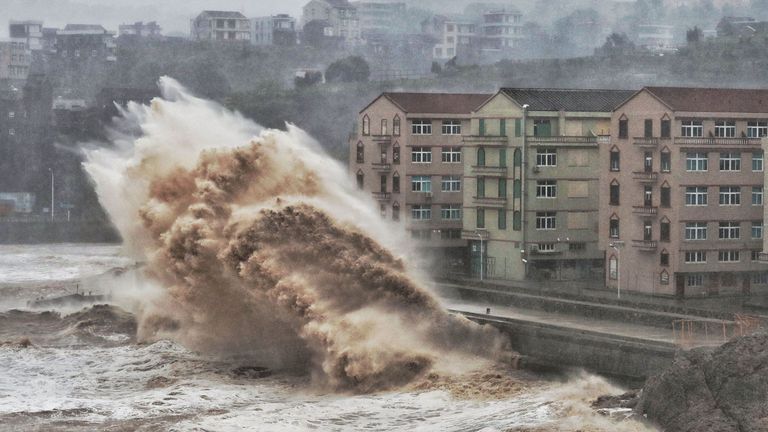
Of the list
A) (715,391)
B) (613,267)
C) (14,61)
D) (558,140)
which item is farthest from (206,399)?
(14,61)

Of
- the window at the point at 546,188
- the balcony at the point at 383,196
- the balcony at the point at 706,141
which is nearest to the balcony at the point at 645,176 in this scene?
the balcony at the point at 706,141

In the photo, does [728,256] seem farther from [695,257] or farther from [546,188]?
[546,188]

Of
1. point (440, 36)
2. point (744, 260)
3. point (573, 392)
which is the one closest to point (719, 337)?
point (573, 392)

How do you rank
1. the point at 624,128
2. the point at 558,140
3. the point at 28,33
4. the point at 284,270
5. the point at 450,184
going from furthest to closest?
the point at 28,33
the point at 450,184
the point at 558,140
the point at 624,128
the point at 284,270

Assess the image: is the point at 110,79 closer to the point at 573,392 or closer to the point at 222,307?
the point at 222,307

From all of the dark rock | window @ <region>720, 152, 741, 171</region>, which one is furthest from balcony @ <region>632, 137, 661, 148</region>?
the dark rock

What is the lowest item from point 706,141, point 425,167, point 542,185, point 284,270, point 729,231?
point 284,270
